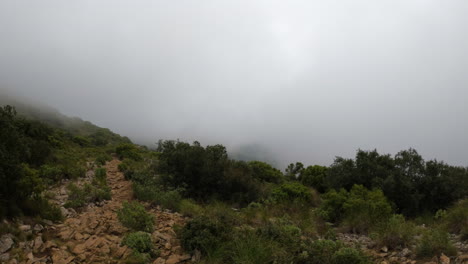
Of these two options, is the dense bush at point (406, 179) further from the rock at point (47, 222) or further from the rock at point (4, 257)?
the rock at point (4, 257)

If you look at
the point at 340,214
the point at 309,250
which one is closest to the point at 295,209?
the point at 340,214

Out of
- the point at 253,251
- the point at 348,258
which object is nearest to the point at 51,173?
the point at 253,251

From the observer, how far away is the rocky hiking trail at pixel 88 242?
5.74 metres

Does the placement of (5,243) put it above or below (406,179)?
below

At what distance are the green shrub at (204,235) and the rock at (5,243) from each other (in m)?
3.25

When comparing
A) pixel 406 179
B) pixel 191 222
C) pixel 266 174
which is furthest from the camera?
pixel 266 174

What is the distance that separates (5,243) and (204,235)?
3.77 m

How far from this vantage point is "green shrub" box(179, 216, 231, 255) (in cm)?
632

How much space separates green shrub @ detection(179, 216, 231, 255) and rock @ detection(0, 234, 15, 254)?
325 centimetres

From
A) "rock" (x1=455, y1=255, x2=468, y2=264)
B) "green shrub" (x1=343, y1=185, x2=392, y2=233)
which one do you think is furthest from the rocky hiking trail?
"green shrub" (x1=343, y1=185, x2=392, y2=233)

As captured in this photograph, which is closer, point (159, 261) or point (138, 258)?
point (138, 258)

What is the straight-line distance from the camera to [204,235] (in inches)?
255

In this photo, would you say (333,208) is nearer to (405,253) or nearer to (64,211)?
(405,253)

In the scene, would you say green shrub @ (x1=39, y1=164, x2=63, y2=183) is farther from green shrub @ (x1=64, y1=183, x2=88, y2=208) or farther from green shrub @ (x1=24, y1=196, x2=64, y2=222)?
green shrub @ (x1=24, y1=196, x2=64, y2=222)
